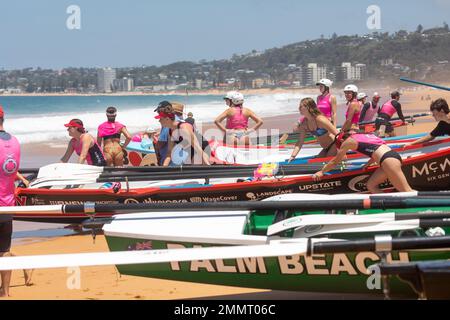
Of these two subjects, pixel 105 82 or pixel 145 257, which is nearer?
pixel 145 257

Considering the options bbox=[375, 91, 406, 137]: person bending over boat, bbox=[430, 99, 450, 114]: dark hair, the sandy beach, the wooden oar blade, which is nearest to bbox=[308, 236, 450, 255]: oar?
the wooden oar blade

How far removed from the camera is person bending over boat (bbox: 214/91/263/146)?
12969 millimetres

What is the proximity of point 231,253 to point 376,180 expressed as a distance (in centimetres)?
446

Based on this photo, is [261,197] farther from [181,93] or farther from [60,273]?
[181,93]

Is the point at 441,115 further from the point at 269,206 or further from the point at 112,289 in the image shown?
the point at 112,289

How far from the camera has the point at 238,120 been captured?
13.0 meters

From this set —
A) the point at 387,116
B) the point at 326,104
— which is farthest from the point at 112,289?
the point at 387,116

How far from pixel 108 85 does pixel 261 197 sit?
134 m

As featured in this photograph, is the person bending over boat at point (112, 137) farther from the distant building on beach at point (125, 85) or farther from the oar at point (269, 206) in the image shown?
the distant building on beach at point (125, 85)

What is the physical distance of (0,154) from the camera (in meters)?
6.69

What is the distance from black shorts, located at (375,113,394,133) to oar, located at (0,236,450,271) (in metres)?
11.9

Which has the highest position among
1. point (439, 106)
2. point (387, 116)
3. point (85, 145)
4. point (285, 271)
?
point (439, 106)

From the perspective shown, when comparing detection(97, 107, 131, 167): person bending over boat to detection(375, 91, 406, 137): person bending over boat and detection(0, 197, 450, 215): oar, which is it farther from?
detection(375, 91, 406, 137): person bending over boat

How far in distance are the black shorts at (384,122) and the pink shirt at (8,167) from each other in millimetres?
10939
